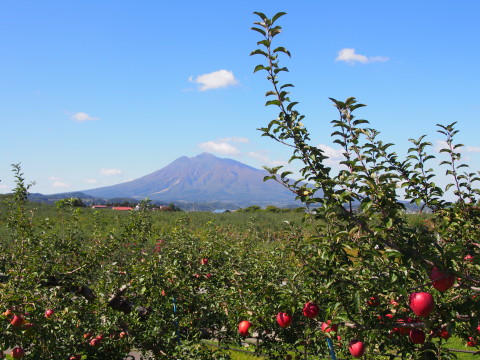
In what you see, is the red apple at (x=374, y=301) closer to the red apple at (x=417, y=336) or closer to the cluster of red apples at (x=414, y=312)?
the cluster of red apples at (x=414, y=312)

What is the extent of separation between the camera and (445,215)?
3.23 m

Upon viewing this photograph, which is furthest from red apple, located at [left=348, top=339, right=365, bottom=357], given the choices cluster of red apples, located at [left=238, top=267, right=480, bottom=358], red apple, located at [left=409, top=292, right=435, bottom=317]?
red apple, located at [left=409, top=292, right=435, bottom=317]

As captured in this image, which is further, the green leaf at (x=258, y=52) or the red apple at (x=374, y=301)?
the red apple at (x=374, y=301)

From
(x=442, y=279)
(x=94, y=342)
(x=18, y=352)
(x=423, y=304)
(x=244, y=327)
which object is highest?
(x=442, y=279)

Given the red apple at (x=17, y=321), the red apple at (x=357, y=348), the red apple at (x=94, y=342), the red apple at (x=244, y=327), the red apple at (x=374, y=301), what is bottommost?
the red apple at (x=94, y=342)

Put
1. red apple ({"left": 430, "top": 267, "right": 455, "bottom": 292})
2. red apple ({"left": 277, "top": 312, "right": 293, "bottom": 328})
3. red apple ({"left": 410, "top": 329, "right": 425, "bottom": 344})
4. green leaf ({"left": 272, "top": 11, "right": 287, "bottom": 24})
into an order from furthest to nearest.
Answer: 1. red apple ({"left": 277, "top": 312, "right": 293, "bottom": 328})
2. red apple ({"left": 410, "top": 329, "right": 425, "bottom": 344})
3. green leaf ({"left": 272, "top": 11, "right": 287, "bottom": 24})
4. red apple ({"left": 430, "top": 267, "right": 455, "bottom": 292})

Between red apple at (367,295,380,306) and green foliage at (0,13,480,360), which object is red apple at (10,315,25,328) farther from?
red apple at (367,295,380,306)

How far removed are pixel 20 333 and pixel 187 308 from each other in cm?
180

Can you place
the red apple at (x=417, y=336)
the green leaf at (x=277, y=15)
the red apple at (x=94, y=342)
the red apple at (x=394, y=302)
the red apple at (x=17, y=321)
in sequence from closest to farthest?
1. the green leaf at (x=277, y=15)
2. the red apple at (x=394, y=302)
3. the red apple at (x=17, y=321)
4. the red apple at (x=417, y=336)
5. the red apple at (x=94, y=342)

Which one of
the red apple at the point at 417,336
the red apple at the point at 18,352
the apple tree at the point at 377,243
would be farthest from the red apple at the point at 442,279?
the red apple at the point at 18,352

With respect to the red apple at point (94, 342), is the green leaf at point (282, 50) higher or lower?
higher

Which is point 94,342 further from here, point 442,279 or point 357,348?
point 442,279

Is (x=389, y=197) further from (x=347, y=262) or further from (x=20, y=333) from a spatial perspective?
(x=20, y=333)

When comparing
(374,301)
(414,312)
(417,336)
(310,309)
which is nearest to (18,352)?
(310,309)
